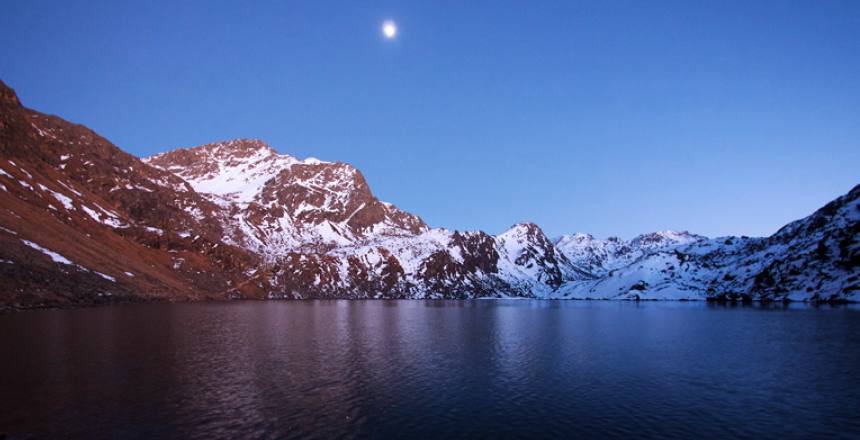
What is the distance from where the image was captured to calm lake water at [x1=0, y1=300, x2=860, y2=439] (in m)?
35.9

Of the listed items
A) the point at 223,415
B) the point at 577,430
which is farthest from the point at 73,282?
the point at 577,430

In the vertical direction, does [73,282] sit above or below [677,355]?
above

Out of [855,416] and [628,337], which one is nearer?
[855,416]

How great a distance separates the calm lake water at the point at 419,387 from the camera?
35.9 m

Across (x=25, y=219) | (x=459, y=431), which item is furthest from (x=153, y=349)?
(x=25, y=219)

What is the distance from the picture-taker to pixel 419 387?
49.5 metres

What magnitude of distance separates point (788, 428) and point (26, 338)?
97.8m

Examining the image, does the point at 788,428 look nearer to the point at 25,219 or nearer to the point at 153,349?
the point at 153,349

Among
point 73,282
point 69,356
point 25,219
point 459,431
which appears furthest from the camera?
point 25,219

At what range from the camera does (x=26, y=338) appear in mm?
76125

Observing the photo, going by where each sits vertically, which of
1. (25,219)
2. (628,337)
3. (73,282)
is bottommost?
(628,337)

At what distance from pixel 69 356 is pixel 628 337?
3662 inches

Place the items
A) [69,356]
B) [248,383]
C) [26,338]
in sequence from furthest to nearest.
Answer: [26,338] → [69,356] → [248,383]

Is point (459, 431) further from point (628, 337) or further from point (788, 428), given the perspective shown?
point (628, 337)
